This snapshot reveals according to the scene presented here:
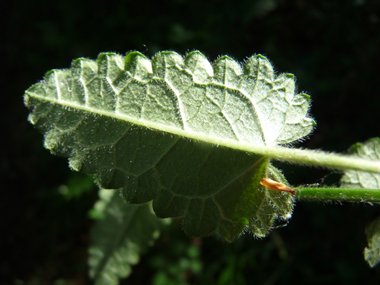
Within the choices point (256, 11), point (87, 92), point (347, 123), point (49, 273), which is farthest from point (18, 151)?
point (347, 123)

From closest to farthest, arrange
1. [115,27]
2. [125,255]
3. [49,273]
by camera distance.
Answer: [125,255] → [115,27] → [49,273]

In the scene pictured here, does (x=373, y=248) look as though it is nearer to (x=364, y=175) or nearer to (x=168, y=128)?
(x=364, y=175)

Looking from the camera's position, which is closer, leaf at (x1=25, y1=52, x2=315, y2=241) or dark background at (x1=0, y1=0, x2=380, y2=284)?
leaf at (x1=25, y1=52, x2=315, y2=241)

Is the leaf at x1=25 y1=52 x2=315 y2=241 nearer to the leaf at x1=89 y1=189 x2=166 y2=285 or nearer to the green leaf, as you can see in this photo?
the green leaf

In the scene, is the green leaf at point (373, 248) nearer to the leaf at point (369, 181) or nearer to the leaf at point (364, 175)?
the leaf at point (369, 181)

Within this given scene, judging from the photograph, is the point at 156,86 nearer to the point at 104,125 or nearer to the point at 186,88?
the point at 186,88

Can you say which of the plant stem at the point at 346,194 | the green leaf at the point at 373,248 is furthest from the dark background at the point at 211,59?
the plant stem at the point at 346,194

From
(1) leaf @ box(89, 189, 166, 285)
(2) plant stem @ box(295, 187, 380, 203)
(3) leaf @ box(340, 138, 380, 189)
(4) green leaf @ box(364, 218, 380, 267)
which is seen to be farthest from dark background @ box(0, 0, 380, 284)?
(2) plant stem @ box(295, 187, 380, 203)
